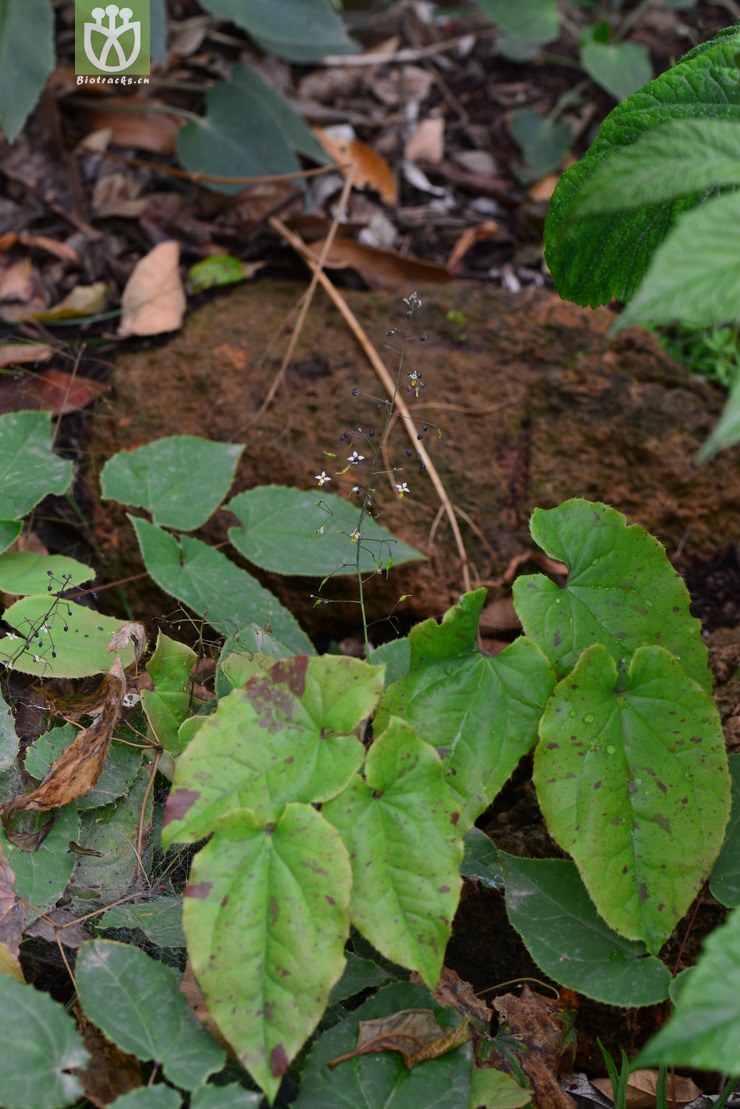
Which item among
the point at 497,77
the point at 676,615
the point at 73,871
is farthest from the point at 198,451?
the point at 497,77

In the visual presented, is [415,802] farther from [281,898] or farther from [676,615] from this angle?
[676,615]

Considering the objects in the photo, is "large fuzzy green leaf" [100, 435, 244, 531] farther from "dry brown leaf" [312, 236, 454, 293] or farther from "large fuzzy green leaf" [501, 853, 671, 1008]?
"dry brown leaf" [312, 236, 454, 293]

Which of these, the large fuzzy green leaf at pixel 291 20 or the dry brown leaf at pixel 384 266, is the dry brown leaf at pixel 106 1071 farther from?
the large fuzzy green leaf at pixel 291 20

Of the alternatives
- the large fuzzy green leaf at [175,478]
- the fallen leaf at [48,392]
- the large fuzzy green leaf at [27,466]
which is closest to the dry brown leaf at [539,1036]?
the large fuzzy green leaf at [175,478]

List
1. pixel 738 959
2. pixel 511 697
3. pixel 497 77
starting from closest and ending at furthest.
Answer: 1. pixel 738 959
2. pixel 511 697
3. pixel 497 77

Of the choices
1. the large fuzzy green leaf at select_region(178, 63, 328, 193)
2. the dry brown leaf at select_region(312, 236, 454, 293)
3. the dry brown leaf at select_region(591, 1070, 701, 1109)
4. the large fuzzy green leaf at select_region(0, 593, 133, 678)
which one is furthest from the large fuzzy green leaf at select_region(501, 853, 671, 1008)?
the large fuzzy green leaf at select_region(178, 63, 328, 193)
